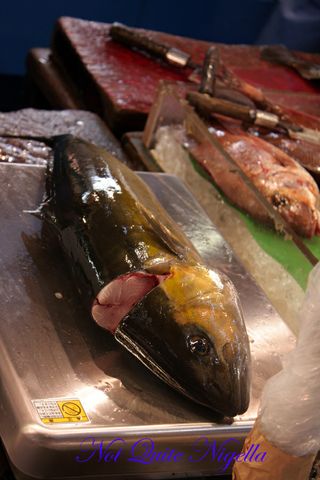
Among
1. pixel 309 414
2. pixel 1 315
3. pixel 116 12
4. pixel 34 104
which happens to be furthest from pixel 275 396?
pixel 116 12

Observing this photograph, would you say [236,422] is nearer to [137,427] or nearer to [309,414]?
[137,427]

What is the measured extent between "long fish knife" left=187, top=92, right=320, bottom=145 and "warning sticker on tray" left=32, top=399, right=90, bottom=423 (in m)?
1.85

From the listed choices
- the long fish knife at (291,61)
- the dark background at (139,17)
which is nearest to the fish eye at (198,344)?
the long fish knife at (291,61)

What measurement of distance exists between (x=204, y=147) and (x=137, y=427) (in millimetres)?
1551

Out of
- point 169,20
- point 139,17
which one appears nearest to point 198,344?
point 139,17

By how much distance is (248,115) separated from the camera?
310 centimetres

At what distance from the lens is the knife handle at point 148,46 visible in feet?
13.9

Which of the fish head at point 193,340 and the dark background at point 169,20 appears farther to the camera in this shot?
the dark background at point 169,20

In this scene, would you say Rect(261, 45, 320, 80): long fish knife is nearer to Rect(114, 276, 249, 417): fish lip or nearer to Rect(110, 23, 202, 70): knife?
Rect(110, 23, 202, 70): knife

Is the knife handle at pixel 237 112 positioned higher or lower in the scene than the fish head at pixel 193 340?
lower

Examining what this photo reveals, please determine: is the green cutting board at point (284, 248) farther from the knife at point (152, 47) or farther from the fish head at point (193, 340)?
the knife at point (152, 47)

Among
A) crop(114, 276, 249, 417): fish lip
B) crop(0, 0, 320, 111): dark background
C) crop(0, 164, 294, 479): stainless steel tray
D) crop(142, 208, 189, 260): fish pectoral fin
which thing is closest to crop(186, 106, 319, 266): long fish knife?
crop(0, 164, 294, 479): stainless steel tray

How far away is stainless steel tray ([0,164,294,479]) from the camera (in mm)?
1419

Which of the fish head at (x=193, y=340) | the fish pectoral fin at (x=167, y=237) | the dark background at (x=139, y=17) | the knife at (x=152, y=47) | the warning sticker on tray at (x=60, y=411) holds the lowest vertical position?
the dark background at (x=139, y=17)
